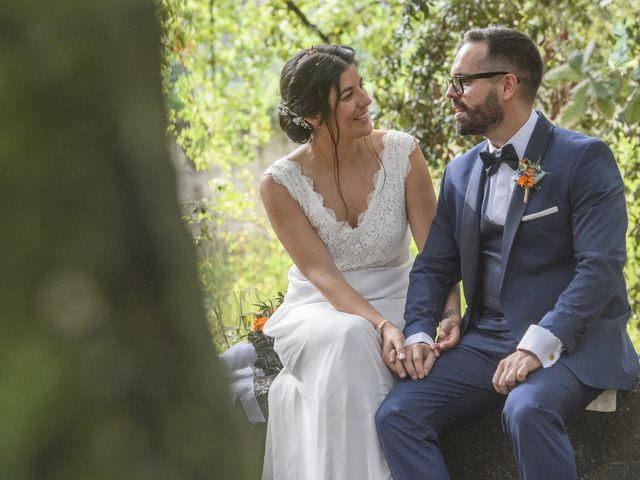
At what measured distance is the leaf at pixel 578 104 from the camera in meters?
2.13

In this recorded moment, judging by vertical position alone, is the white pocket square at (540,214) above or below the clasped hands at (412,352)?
above

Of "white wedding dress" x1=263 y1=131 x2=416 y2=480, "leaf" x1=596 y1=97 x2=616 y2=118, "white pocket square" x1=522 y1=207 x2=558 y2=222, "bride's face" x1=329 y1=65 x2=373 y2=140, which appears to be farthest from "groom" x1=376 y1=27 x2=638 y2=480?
"leaf" x1=596 y1=97 x2=616 y2=118

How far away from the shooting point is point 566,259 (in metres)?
3.03

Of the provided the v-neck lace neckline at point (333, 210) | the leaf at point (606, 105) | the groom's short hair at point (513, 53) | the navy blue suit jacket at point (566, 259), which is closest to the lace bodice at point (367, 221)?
the v-neck lace neckline at point (333, 210)

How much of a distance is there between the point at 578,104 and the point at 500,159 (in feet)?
3.35

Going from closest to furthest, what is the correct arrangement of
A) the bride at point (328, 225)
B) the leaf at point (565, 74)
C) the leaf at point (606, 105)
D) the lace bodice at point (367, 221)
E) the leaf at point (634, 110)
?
the leaf at point (565, 74)
the leaf at point (606, 105)
the leaf at point (634, 110)
the bride at point (328, 225)
the lace bodice at point (367, 221)

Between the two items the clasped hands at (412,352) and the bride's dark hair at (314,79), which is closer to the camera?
the clasped hands at (412,352)

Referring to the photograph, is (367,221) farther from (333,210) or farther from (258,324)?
(258,324)

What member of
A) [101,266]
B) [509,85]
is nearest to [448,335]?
[509,85]

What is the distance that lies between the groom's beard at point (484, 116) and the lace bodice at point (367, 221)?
471 mm

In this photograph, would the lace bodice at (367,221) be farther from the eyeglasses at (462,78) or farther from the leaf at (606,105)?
the leaf at (606,105)

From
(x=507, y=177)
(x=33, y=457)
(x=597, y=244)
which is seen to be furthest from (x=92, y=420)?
(x=507, y=177)

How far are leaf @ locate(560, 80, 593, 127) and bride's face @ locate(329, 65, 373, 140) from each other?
1450 mm

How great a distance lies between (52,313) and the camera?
0.35 meters
